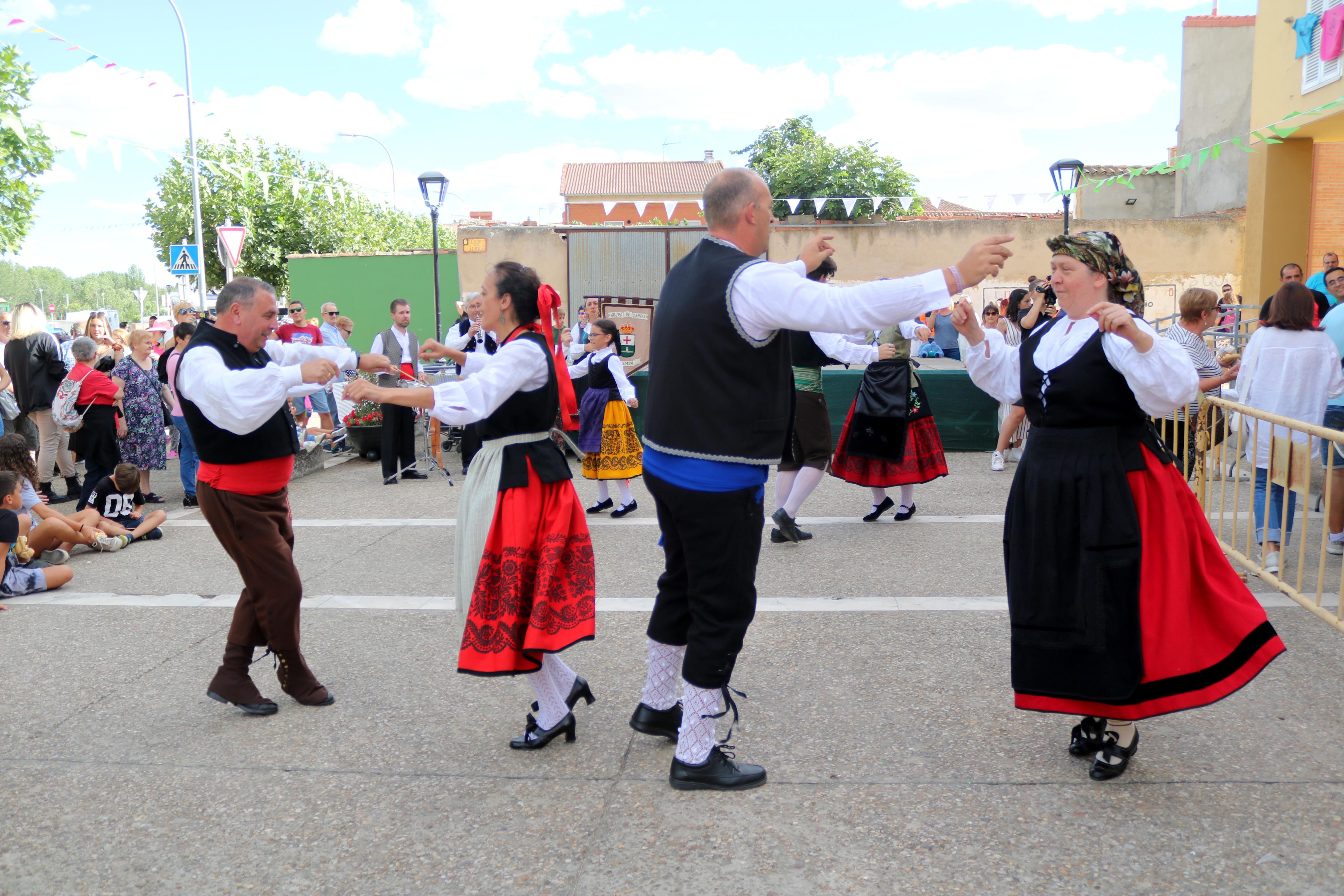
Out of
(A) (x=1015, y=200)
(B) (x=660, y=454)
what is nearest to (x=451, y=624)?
(B) (x=660, y=454)

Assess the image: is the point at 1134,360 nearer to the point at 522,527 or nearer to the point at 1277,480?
the point at 522,527

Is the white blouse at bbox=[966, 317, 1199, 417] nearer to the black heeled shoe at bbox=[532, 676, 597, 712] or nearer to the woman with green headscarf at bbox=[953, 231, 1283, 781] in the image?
the woman with green headscarf at bbox=[953, 231, 1283, 781]

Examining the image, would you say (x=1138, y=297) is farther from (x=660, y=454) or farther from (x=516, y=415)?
(x=516, y=415)

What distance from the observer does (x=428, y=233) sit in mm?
58094

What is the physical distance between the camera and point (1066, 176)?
1381 centimetres

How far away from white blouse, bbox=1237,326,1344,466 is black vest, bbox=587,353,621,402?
436 cm

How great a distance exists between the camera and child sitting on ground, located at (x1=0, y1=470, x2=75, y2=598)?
5.63 meters

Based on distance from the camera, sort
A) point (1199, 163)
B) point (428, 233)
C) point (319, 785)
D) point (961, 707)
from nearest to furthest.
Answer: point (319, 785)
point (961, 707)
point (1199, 163)
point (428, 233)

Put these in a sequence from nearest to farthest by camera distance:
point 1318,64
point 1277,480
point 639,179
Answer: point 1277,480 → point 1318,64 → point 639,179

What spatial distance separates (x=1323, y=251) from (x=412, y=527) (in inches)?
634

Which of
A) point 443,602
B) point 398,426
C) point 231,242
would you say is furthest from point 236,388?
point 231,242

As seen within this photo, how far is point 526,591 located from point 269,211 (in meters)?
32.0

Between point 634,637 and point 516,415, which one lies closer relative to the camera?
point 516,415

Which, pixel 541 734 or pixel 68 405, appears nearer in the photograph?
pixel 541 734
